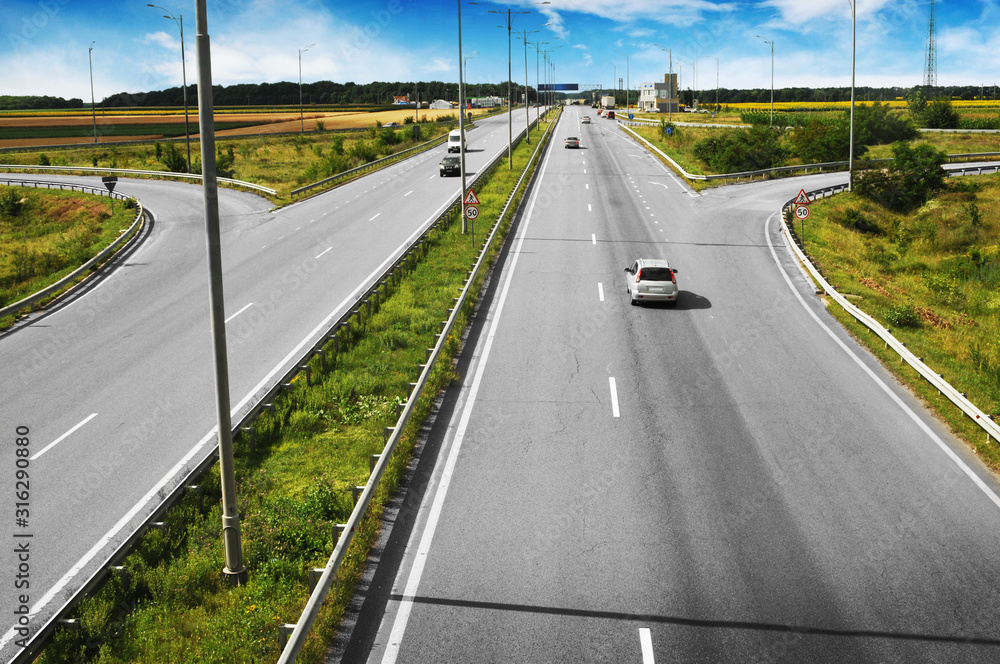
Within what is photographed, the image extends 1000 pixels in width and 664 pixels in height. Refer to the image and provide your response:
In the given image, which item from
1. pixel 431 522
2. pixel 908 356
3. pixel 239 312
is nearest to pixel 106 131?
pixel 239 312

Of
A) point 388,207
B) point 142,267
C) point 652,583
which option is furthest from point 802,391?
point 388,207

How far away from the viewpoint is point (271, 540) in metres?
10.2

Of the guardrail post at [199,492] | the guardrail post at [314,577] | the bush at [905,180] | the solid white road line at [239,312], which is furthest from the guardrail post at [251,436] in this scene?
the bush at [905,180]

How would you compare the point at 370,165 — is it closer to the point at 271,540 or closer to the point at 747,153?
the point at 747,153

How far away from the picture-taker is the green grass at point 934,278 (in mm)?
16734

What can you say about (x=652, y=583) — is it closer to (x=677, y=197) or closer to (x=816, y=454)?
(x=816, y=454)

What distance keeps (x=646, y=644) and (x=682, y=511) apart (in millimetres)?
3230

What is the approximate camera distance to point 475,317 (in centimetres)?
2184

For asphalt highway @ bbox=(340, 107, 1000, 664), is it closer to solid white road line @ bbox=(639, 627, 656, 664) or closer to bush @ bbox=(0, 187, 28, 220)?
solid white road line @ bbox=(639, 627, 656, 664)

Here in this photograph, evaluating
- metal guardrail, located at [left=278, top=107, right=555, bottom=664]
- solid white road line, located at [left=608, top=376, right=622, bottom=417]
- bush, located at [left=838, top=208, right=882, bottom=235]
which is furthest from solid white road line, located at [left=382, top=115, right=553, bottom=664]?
bush, located at [left=838, top=208, right=882, bottom=235]

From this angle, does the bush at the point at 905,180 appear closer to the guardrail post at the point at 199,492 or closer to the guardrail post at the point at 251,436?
the guardrail post at the point at 251,436

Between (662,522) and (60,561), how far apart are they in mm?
8142

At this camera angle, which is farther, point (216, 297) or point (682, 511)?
point (682, 511)

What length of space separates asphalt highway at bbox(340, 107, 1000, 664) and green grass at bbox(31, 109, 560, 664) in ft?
2.46
